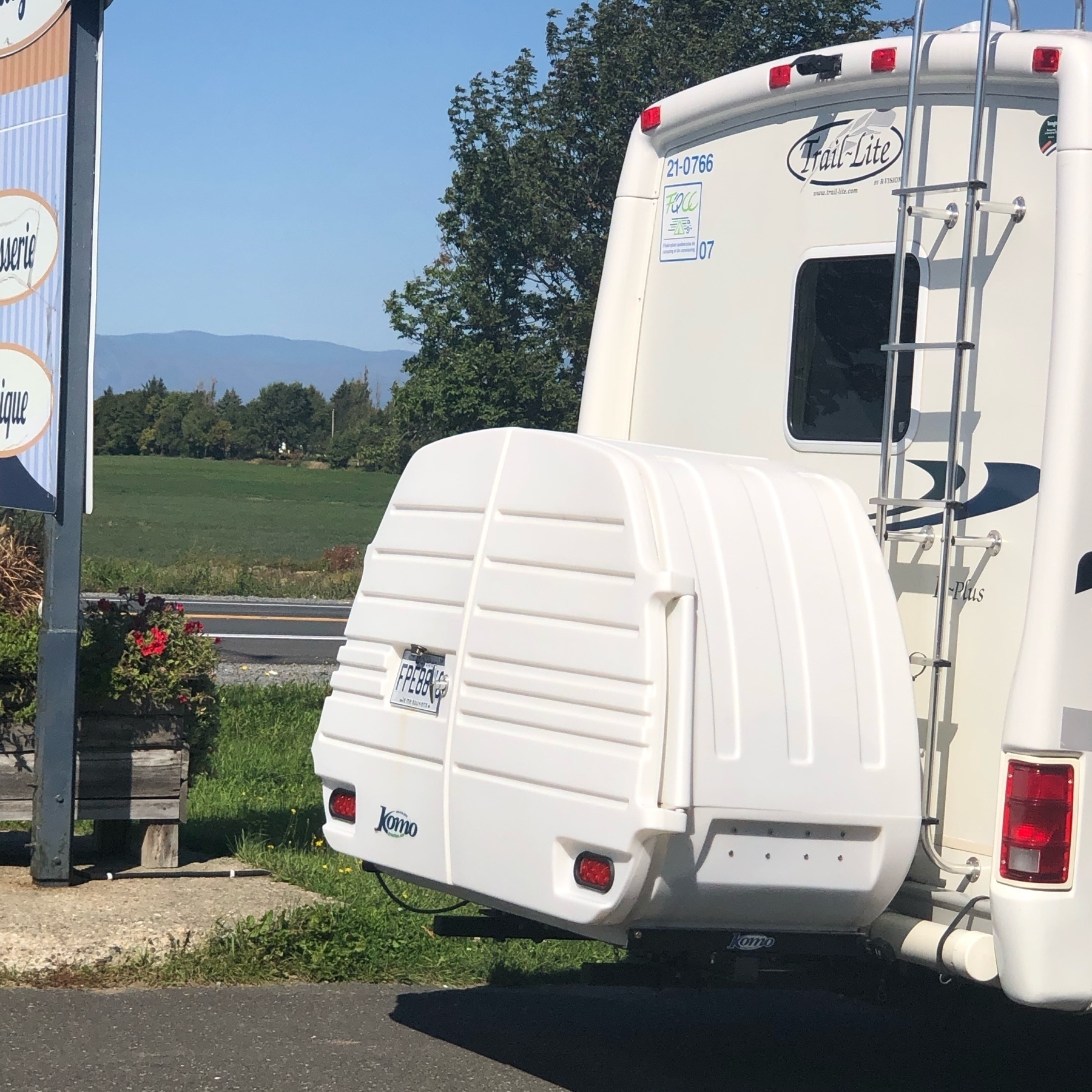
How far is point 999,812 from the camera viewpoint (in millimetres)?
4277

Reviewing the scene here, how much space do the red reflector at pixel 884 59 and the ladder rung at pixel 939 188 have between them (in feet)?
1.36

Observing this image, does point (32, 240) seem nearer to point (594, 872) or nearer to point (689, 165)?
point (689, 165)

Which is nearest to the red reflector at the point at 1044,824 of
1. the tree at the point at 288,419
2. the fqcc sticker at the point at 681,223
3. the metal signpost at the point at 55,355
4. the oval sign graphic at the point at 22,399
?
the fqcc sticker at the point at 681,223

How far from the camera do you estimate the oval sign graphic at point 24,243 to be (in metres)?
6.76

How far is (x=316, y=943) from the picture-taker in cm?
631

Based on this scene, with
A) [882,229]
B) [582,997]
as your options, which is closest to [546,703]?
[882,229]

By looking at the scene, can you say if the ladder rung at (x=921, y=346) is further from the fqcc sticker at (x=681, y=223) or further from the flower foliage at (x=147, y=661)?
the flower foliage at (x=147, y=661)

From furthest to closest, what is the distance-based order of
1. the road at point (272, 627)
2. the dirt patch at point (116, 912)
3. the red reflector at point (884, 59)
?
the road at point (272, 627) → the dirt patch at point (116, 912) → the red reflector at point (884, 59)

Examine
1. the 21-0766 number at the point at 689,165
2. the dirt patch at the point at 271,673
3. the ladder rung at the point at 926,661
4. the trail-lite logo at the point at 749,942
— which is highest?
the 21-0766 number at the point at 689,165

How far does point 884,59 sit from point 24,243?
3.79 meters

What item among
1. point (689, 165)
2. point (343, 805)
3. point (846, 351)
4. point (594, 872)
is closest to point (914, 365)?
point (846, 351)

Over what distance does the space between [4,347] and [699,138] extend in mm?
3192

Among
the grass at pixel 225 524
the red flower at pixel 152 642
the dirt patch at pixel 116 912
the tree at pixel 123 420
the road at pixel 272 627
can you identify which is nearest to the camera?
the dirt patch at pixel 116 912

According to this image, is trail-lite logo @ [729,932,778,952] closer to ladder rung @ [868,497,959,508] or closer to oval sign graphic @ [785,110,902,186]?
ladder rung @ [868,497,959,508]
